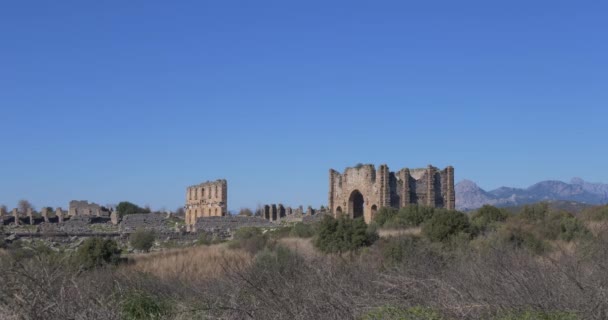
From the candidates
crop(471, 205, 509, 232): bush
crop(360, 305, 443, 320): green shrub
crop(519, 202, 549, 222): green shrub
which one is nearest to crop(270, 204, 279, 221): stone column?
crop(471, 205, 509, 232): bush

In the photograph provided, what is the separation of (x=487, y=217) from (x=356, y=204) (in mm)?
13397

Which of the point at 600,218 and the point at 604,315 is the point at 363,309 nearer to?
the point at 604,315

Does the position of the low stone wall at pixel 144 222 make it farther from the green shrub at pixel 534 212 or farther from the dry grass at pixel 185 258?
the green shrub at pixel 534 212

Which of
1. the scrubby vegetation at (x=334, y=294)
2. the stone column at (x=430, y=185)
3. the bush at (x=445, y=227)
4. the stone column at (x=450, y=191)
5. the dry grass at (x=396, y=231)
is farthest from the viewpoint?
the stone column at (x=450, y=191)

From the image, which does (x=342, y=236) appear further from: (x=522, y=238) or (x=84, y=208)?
(x=84, y=208)

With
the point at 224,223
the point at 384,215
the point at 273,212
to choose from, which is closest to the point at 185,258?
the point at 384,215

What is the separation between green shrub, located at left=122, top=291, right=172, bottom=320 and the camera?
28.5 ft

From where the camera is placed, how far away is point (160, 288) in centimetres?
1137

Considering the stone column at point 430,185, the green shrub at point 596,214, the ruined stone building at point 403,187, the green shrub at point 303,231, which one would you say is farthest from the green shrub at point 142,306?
the stone column at point 430,185

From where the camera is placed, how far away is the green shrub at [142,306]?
8.70 meters

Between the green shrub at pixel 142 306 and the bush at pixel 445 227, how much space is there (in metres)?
15.7

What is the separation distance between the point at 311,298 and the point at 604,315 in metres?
2.28

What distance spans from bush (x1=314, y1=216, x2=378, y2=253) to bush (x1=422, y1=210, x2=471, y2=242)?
188 centimetres

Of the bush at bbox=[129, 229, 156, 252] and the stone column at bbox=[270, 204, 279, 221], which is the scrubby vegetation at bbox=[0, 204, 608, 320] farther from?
the stone column at bbox=[270, 204, 279, 221]
